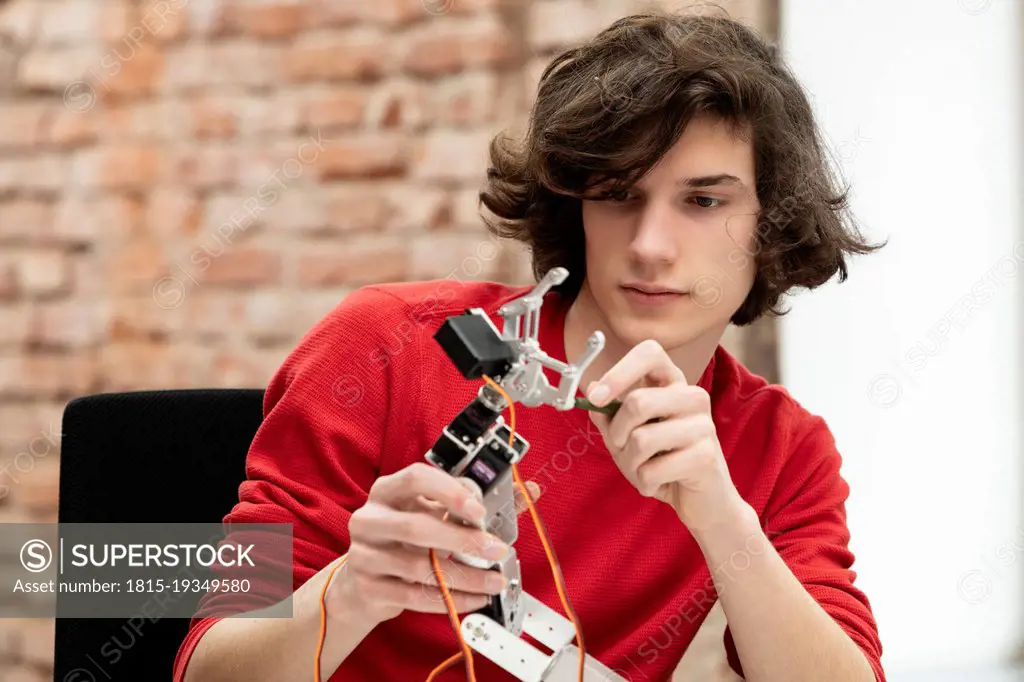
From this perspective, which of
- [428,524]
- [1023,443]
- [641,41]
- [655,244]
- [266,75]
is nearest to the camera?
[428,524]

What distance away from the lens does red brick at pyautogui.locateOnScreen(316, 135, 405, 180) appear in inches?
67.8

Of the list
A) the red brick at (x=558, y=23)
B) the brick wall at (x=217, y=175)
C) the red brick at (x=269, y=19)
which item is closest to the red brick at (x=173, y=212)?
the brick wall at (x=217, y=175)

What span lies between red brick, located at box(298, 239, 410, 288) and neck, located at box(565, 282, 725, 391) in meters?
0.59

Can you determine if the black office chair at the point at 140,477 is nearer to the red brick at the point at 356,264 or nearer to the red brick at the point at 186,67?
the red brick at the point at 356,264

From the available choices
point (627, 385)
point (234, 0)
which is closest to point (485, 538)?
point (627, 385)

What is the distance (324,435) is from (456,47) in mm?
931

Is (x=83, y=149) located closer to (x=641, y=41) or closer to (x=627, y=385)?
(x=641, y=41)

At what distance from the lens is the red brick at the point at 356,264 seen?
1.72 meters

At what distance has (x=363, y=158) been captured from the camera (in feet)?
5.69

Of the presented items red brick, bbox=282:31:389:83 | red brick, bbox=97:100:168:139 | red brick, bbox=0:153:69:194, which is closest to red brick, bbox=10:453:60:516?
red brick, bbox=0:153:69:194

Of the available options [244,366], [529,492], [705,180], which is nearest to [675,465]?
[529,492]

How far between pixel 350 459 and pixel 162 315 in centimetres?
94

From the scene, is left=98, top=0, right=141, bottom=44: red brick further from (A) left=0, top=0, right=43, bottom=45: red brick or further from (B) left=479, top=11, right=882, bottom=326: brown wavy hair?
(B) left=479, top=11, right=882, bottom=326: brown wavy hair

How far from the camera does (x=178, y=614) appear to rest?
1113mm
